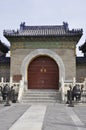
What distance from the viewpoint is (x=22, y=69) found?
976 inches

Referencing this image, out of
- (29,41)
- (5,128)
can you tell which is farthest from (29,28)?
(5,128)

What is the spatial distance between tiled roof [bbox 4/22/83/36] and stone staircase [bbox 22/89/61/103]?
16.3ft

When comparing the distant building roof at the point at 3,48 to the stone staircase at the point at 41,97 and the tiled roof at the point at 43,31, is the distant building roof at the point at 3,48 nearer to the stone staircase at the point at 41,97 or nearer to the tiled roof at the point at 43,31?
the tiled roof at the point at 43,31

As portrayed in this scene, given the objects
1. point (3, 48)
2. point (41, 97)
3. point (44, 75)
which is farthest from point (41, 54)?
point (3, 48)

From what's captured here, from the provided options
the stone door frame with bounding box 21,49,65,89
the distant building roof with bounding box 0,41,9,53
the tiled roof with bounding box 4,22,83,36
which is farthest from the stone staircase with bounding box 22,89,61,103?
the distant building roof with bounding box 0,41,9,53

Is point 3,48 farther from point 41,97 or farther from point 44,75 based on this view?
point 41,97

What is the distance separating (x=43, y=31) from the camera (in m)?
26.2

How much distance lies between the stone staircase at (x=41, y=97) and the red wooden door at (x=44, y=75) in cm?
241

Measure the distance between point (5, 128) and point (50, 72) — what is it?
1679 cm

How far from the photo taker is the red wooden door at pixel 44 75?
25.3 m

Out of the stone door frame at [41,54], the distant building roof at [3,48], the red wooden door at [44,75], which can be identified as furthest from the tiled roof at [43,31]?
the distant building roof at [3,48]

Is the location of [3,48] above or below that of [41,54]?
above

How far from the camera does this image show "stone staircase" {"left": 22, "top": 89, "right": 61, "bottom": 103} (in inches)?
823

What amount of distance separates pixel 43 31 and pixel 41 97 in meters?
6.86
